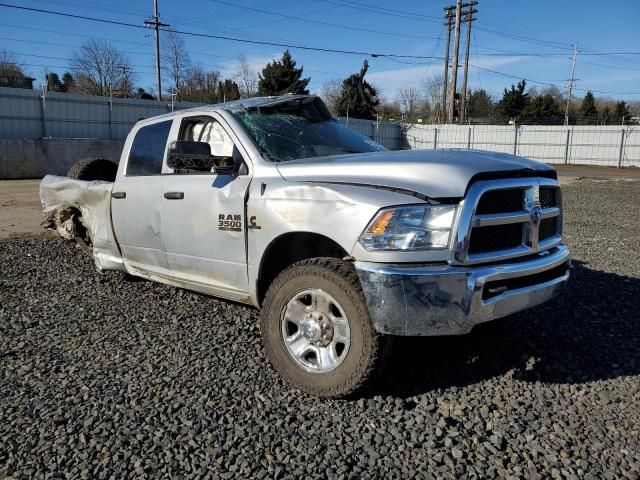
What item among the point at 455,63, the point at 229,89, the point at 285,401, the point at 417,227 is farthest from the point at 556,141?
the point at 285,401

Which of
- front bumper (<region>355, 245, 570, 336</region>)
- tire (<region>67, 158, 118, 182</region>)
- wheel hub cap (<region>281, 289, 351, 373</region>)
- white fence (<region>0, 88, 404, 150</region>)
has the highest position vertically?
white fence (<region>0, 88, 404, 150</region>)

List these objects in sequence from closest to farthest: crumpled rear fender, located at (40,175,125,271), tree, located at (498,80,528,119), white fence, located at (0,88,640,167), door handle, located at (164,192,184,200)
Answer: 1. door handle, located at (164,192,184,200)
2. crumpled rear fender, located at (40,175,125,271)
3. white fence, located at (0,88,640,167)
4. tree, located at (498,80,528,119)

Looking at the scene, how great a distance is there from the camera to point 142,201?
472cm

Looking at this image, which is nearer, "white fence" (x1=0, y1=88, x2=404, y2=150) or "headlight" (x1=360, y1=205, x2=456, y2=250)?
"headlight" (x1=360, y1=205, x2=456, y2=250)

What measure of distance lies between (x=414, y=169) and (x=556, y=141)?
37.8m

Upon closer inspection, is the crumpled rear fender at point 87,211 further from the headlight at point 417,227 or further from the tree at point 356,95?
the tree at point 356,95

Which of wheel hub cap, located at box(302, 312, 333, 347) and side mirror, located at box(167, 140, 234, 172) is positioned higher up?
side mirror, located at box(167, 140, 234, 172)

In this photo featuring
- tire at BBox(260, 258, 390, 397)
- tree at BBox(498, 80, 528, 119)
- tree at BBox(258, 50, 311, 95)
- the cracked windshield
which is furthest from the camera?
tree at BBox(498, 80, 528, 119)

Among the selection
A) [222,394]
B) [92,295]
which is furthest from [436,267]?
[92,295]

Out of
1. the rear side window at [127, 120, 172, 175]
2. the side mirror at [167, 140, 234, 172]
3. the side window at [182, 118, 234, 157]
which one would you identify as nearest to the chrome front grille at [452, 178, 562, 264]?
the side mirror at [167, 140, 234, 172]

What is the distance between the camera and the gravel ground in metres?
2.69

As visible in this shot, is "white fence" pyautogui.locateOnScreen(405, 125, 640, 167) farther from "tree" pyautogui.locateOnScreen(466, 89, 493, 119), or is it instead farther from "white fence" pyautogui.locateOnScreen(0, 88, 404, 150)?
"tree" pyautogui.locateOnScreen(466, 89, 493, 119)

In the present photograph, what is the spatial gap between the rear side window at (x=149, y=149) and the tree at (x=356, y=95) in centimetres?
5149

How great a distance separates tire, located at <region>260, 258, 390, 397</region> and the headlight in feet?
1.12
